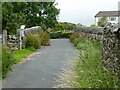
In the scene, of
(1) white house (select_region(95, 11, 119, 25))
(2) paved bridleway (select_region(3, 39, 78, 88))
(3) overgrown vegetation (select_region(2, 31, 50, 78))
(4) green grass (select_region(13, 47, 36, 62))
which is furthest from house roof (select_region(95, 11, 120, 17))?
(2) paved bridleway (select_region(3, 39, 78, 88))

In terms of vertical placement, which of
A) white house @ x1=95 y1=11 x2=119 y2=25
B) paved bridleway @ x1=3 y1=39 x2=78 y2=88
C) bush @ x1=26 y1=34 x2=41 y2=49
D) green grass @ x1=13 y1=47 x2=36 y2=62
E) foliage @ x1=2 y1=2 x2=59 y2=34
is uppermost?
white house @ x1=95 y1=11 x2=119 y2=25

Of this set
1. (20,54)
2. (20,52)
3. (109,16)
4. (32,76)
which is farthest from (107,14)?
(32,76)

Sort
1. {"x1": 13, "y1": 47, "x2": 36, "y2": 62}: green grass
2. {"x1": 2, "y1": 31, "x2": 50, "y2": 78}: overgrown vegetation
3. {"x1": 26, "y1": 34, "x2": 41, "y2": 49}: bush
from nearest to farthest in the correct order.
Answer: {"x1": 2, "y1": 31, "x2": 50, "y2": 78}: overgrown vegetation → {"x1": 13, "y1": 47, "x2": 36, "y2": 62}: green grass → {"x1": 26, "y1": 34, "x2": 41, "y2": 49}: bush

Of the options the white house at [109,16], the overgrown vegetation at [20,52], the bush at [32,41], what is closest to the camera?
the overgrown vegetation at [20,52]

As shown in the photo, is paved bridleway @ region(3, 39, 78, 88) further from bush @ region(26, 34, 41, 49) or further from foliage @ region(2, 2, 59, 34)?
foliage @ region(2, 2, 59, 34)

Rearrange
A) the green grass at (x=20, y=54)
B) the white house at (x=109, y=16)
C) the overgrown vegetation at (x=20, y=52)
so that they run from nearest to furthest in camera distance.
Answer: the overgrown vegetation at (x=20, y=52), the green grass at (x=20, y=54), the white house at (x=109, y=16)

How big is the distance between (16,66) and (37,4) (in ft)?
65.7

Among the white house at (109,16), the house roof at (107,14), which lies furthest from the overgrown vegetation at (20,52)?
the house roof at (107,14)

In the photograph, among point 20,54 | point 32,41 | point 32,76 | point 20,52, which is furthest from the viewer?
point 32,41

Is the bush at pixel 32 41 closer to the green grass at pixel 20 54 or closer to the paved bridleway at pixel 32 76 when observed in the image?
the green grass at pixel 20 54

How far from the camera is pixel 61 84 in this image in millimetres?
5531

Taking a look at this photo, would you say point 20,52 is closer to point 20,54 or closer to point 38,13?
point 20,54

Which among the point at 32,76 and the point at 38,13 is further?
the point at 38,13

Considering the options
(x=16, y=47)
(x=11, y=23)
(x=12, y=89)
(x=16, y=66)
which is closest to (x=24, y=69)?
(x=16, y=66)
